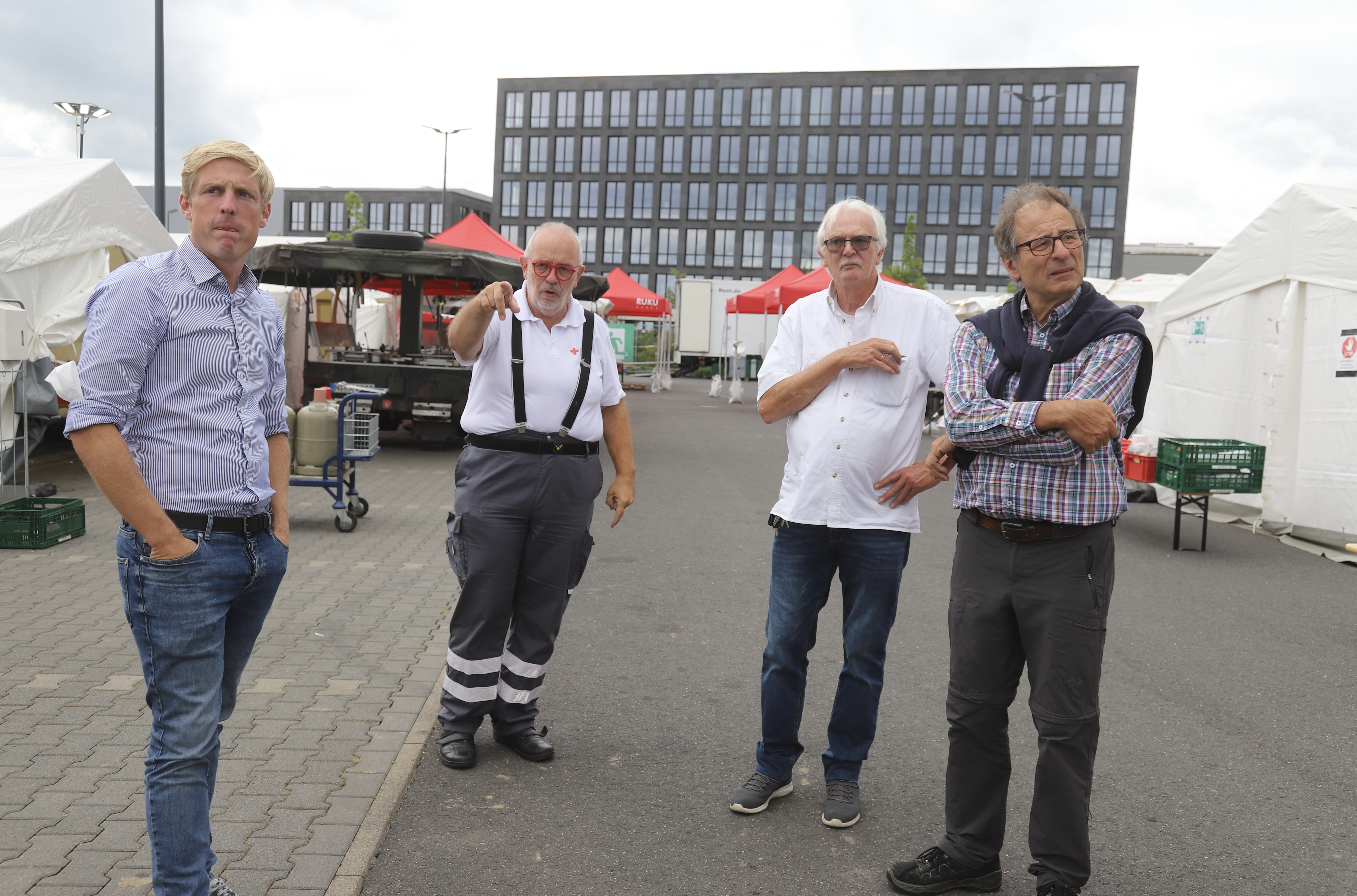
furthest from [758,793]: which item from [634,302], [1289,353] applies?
[634,302]

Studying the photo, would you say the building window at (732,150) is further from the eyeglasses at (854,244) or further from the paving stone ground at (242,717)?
the eyeglasses at (854,244)

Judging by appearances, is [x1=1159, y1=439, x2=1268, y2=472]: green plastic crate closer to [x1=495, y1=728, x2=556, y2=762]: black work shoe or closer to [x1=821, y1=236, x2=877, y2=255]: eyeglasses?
[x1=821, y1=236, x2=877, y2=255]: eyeglasses

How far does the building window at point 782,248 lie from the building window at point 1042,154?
18.1 metres

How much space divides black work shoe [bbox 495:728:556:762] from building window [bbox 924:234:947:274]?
82461 mm

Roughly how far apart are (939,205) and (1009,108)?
834 cm

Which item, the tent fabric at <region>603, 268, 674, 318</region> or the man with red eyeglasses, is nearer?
the man with red eyeglasses

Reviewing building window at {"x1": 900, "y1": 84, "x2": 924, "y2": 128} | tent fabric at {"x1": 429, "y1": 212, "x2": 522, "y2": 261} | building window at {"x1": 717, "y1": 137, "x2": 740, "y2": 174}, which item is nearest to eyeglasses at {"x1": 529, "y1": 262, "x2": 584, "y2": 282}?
tent fabric at {"x1": 429, "y1": 212, "x2": 522, "y2": 261}

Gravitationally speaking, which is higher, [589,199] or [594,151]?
[594,151]

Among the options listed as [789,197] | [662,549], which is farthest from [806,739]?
[789,197]

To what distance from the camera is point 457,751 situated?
4133 millimetres

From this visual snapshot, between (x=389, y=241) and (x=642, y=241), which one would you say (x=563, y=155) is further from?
(x=389, y=241)

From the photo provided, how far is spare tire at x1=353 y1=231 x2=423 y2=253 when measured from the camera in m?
15.2

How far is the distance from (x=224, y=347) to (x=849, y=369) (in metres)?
1.93

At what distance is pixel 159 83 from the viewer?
16875 mm
